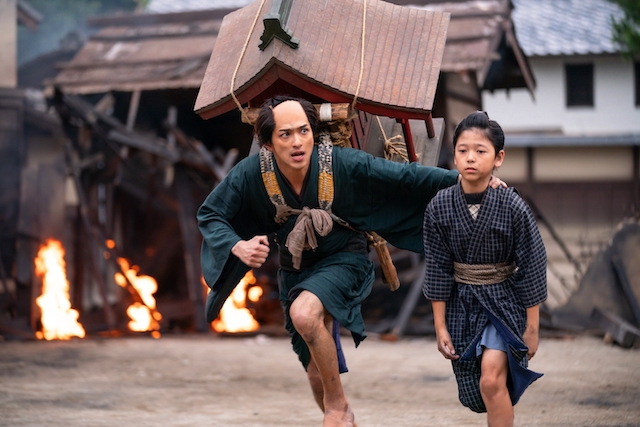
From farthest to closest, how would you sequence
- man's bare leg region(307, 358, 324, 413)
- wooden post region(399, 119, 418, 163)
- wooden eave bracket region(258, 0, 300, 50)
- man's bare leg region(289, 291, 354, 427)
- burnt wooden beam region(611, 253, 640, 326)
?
burnt wooden beam region(611, 253, 640, 326) → wooden post region(399, 119, 418, 163) → man's bare leg region(307, 358, 324, 413) → wooden eave bracket region(258, 0, 300, 50) → man's bare leg region(289, 291, 354, 427)

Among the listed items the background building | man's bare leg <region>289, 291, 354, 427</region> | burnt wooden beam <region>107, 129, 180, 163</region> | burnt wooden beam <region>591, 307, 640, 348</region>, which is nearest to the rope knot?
man's bare leg <region>289, 291, 354, 427</region>

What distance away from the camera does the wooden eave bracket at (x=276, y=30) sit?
12.8 feet

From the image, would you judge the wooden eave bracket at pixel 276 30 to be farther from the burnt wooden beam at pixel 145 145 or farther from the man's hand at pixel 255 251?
the burnt wooden beam at pixel 145 145

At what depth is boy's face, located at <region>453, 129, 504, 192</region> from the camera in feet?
10.8

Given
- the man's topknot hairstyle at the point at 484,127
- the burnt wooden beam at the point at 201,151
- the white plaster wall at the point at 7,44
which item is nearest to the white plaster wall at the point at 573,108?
the burnt wooden beam at the point at 201,151

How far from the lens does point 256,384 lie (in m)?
6.29

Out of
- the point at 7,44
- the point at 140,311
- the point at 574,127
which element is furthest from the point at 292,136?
the point at 574,127

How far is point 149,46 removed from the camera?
10.5 metres

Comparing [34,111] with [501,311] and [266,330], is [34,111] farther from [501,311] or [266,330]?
[501,311]

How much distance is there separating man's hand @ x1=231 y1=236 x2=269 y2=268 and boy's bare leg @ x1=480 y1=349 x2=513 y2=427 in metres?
1.10

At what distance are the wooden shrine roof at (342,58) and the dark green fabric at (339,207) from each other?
0.33m

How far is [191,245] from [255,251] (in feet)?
19.0

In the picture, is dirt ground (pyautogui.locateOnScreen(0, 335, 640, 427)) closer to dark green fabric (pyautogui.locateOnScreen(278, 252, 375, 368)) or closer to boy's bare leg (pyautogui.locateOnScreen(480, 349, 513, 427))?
dark green fabric (pyautogui.locateOnScreen(278, 252, 375, 368))

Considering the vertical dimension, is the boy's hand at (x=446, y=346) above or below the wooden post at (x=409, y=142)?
below
